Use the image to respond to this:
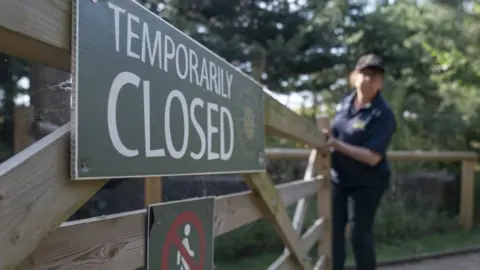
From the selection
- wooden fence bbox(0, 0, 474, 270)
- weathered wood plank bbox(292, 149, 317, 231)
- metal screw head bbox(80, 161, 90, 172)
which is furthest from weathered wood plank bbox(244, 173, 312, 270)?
metal screw head bbox(80, 161, 90, 172)

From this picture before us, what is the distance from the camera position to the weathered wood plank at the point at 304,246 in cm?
251

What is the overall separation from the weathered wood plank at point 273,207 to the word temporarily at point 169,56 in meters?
0.48

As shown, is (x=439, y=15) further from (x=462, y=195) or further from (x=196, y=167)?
(x=196, y=167)

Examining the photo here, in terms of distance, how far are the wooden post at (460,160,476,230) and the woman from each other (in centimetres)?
352

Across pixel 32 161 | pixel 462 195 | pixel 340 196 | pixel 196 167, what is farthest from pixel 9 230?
pixel 462 195

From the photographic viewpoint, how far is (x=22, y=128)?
1.21 meters

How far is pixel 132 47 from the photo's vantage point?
1.15 metres

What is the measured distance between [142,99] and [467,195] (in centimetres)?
602

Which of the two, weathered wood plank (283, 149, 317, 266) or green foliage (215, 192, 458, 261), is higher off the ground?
weathered wood plank (283, 149, 317, 266)

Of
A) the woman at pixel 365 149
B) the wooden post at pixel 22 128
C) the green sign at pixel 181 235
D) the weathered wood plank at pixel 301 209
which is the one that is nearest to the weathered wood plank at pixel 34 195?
the wooden post at pixel 22 128

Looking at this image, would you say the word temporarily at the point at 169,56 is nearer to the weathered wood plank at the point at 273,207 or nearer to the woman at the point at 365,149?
the weathered wood plank at the point at 273,207

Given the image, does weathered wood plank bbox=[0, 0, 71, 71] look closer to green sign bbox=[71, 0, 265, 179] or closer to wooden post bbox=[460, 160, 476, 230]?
green sign bbox=[71, 0, 265, 179]

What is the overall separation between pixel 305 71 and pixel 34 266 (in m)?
7.02

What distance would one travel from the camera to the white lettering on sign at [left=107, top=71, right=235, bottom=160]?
1.08 meters
